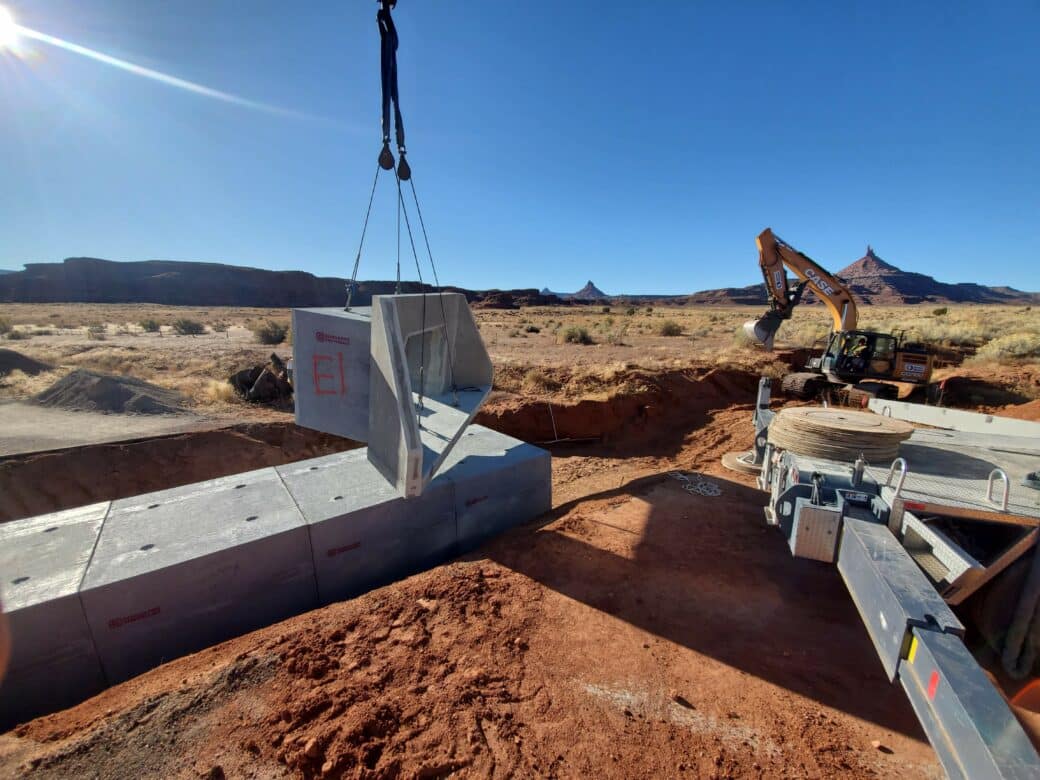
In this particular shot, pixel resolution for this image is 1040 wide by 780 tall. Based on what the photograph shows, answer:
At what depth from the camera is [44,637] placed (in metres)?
3.48

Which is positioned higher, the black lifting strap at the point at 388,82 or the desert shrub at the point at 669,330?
the black lifting strap at the point at 388,82

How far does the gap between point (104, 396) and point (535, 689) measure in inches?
569

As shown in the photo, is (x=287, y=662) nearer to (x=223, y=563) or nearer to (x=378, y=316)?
(x=223, y=563)

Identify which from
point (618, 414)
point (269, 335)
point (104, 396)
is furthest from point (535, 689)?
point (269, 335)

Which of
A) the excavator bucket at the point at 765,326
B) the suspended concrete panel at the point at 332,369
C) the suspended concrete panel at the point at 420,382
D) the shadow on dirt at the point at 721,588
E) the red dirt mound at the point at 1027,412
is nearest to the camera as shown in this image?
the shadow on dirt at the point at 721,588

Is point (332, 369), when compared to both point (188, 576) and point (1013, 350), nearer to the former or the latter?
point (188, 576)

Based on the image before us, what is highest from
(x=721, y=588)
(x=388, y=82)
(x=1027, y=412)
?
(x=388, y=82)

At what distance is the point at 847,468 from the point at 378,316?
16.0 ft

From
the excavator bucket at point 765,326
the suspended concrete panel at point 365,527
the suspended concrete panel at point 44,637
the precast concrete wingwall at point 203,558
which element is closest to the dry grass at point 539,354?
the excavator bucket at point 765,326

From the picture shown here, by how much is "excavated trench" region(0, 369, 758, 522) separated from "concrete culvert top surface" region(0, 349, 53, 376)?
9366 mm

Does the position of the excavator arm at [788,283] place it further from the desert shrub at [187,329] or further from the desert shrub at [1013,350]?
the desert shrub at [187,329]

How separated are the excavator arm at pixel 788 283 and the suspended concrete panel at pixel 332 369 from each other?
508 inches

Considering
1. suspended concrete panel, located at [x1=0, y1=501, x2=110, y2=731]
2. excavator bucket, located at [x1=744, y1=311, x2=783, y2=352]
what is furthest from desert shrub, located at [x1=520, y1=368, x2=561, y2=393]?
suspended concrete panel, located at [x1=0, y1=501, x2=110, y2=731]

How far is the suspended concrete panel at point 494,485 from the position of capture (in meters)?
5.84
